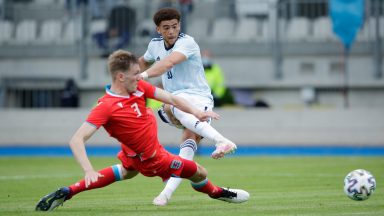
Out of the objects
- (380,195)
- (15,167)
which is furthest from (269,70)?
(380,195)

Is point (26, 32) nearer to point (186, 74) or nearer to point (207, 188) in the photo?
point (186, 74)

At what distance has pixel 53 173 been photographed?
16.4 meters

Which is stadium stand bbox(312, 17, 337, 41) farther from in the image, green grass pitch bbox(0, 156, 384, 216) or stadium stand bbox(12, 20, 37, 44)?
stadium stand bbox(12, 20, 37, 44)

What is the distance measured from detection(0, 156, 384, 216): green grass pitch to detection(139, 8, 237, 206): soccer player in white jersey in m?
0.73

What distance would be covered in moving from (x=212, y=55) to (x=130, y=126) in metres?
16.7

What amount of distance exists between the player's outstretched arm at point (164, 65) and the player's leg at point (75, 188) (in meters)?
1.01

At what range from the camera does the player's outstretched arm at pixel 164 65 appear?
10320 millimetres

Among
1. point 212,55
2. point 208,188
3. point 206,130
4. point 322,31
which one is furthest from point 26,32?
point 208,188

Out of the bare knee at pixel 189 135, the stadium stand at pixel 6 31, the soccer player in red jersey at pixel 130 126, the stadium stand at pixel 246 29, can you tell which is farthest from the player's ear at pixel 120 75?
the stadium stand at pixel 6 31

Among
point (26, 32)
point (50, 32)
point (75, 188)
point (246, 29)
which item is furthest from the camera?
point (50, 32)

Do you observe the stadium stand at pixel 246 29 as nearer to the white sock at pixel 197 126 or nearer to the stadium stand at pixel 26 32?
the stadium stand at pixel 26 32

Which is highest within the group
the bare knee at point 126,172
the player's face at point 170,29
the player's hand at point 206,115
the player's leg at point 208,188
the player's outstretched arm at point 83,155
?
the player's face at point 170,29

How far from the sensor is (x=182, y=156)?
35.5ft

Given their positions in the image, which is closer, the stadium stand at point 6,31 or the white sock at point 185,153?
the white sock at point 185,153
